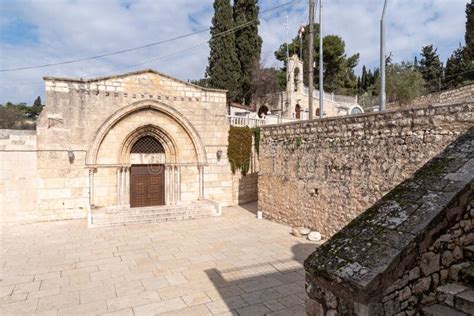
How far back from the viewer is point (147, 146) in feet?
39.8

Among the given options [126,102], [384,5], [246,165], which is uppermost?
A: [384,5]

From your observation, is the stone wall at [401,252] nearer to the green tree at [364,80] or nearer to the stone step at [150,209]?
the stone step at [150,209]

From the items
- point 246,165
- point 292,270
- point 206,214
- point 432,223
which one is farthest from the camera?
point 246,165

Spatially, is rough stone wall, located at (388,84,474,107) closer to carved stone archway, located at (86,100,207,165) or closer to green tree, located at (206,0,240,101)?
carved stone archway, located at (86,100,207,165)

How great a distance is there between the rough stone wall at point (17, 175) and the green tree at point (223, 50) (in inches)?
579

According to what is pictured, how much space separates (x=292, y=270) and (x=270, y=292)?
110 cm

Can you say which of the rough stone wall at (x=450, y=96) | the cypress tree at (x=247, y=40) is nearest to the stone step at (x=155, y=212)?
the rough stone wall at (x=450, y=96)

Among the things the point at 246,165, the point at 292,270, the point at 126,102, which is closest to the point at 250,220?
the point at 246,165

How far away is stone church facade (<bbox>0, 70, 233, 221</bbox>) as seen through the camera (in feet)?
32.7

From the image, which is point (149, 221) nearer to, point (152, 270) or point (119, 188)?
point (119, 188)

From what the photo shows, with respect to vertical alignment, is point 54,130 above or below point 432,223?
above

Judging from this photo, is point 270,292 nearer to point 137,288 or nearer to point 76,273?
point 137,288

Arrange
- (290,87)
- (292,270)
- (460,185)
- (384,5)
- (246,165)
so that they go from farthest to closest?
(290,87)
(246,165)
(384,5)
(292,270)
(460,185)

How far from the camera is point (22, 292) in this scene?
502 cm
